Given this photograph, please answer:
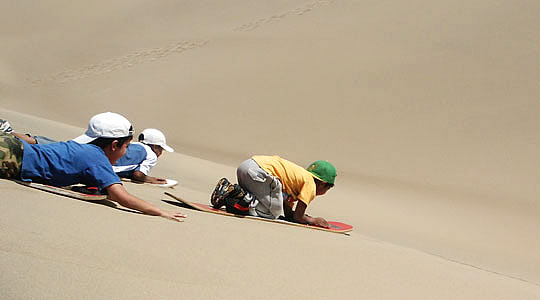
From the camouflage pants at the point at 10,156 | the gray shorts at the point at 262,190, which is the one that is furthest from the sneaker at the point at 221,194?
the camouflage pants at the point at 10,156

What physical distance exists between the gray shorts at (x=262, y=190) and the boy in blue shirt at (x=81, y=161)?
1.28 m

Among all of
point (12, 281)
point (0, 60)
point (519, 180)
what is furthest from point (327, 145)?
point (0, 60)

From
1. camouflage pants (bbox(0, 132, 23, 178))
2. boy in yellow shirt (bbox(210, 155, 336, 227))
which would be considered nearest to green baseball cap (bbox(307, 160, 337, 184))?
boy in yellow shirt (bbox(210, 155, 336, 227))

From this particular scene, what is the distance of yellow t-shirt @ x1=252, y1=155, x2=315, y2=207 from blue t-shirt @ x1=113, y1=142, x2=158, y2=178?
1.75m

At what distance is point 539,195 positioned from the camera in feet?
30.7

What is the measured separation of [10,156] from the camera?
3.50 m

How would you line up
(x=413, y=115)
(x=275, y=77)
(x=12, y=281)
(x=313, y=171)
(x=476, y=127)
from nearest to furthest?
(x=12, y=281)
(x=313, y=171)
(x=476, y=127)
(x=413, y=115)
(x=275, y=77)

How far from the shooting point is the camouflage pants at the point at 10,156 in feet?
11.2

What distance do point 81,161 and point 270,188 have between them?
1.74 m

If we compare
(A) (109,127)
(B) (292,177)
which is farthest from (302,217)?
(A) (109,127)

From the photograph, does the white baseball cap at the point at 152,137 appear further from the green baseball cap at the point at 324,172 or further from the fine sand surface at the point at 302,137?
the green baseball cap at the point at 324,172

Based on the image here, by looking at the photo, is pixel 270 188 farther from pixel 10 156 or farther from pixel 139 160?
pixel 10 156

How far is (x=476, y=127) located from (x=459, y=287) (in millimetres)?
→ 9296

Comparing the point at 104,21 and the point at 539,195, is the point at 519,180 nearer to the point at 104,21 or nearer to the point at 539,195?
the point at 539,195
